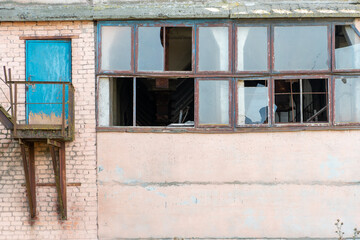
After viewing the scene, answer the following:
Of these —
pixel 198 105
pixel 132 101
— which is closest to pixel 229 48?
pixel 198 105

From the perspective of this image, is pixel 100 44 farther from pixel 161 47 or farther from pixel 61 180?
pixel 61 180

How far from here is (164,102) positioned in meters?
9.85

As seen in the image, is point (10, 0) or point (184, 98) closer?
point (10, 0)

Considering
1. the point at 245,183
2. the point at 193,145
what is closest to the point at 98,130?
A: the point at 193,145

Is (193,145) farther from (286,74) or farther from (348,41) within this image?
(348,41)

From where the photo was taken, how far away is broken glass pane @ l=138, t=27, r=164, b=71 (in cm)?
733

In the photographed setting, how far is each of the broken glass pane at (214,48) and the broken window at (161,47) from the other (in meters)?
0.27

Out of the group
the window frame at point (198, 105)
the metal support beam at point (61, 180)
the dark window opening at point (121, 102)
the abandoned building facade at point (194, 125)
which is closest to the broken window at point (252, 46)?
the abandoned building facade at point (194, 125)

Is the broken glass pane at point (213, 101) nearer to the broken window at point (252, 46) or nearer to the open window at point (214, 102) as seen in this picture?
the open window at point (214, 102)

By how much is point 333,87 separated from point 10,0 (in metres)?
5.70

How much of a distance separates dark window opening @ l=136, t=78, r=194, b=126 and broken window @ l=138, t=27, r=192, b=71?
287 mm

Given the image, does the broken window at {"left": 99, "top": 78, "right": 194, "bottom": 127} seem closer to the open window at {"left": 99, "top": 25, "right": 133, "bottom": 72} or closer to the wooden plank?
the open window at {"left": 99, "top": 25, "right": 133, "bottom": 72}

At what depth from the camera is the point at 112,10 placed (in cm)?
725

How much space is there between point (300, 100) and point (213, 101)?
1480 mm
